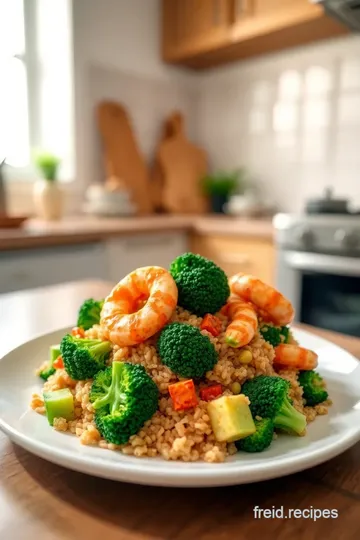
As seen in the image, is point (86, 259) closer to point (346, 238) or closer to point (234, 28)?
point (346, 238)

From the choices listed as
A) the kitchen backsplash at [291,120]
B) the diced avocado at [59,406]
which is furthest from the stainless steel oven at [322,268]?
the diced avocado at [59,406]

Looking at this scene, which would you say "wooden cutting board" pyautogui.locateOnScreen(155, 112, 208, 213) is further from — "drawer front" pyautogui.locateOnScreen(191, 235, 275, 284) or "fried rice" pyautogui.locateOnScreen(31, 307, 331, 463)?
"fried rice" pyautogui.locateOnScreen(31, 307, 331, 463)

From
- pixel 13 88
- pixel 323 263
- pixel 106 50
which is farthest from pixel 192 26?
pixel 323 263

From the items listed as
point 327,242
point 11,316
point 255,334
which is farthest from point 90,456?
point 327,242

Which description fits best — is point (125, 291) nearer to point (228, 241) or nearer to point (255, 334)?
point (255, 334)

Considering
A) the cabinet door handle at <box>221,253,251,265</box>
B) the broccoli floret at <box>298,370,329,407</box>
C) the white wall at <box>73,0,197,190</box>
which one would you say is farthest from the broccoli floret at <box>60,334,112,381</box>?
the white wall at <box>73,0,197,190</box>

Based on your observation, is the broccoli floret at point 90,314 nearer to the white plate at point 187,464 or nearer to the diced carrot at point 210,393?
the white plate at point 187,464
